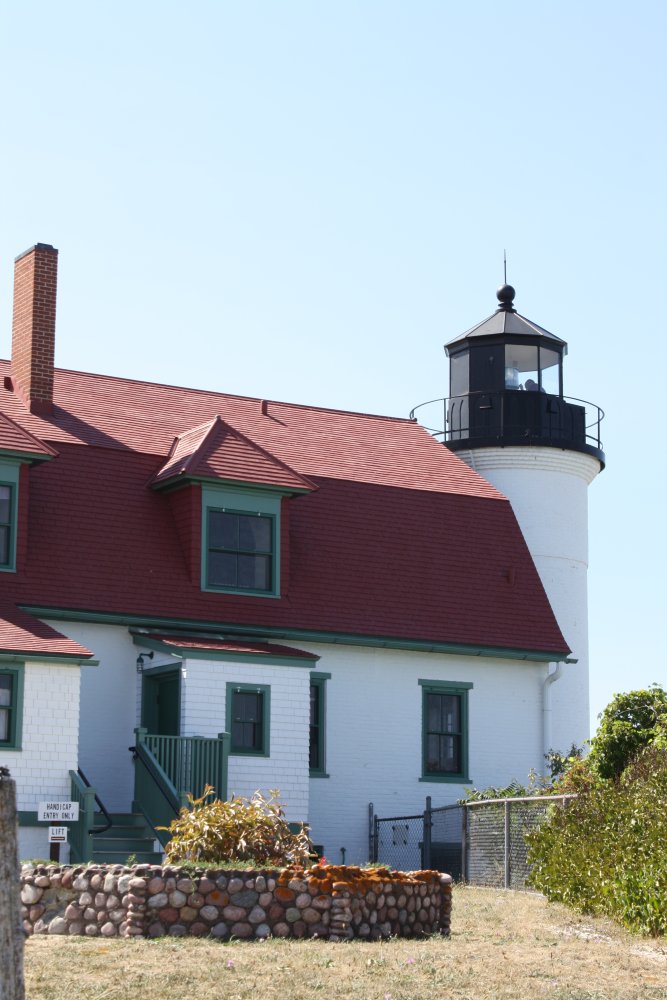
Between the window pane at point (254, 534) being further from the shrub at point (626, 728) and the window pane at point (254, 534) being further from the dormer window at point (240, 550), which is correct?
the shrub at point (626, 728)

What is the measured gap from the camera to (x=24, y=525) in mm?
23828

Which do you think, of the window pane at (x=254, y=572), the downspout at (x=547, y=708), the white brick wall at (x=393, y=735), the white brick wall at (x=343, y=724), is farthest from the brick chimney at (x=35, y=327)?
the downspout at (x=547, y=708)

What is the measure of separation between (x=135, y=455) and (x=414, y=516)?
17.9 feet

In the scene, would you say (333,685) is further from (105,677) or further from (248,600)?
(105,677)

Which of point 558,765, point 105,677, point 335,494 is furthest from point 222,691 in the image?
point 558,765

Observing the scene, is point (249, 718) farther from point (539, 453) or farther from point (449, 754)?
point (539, 453)

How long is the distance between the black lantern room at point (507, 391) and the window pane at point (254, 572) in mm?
7422

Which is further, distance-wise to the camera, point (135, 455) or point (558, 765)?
point (558, 765)

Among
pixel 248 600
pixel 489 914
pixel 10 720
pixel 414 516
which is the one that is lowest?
pixel 489 914

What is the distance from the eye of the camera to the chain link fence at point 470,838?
865 inches

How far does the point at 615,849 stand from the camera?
17969mm

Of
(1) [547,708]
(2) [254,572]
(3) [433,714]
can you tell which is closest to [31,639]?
(2) [254,572]

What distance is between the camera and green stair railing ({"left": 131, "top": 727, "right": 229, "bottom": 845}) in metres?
22.6

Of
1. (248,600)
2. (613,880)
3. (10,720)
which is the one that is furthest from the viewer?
(248,600)
